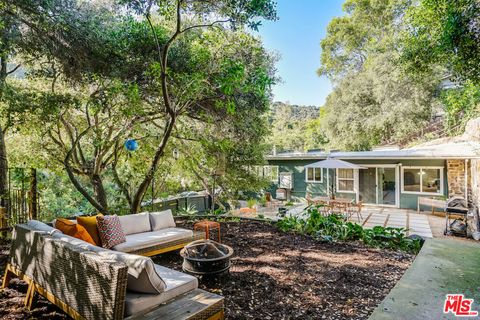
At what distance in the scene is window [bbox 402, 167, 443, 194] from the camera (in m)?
11.3

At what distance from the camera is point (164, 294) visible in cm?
226

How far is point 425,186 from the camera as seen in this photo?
37.8 feet

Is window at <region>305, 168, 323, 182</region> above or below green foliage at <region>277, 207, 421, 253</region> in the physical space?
above

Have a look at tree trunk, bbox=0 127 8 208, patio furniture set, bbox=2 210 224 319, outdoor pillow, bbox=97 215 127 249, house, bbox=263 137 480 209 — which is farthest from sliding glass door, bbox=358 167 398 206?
tree trunk, bbox=0 127 8 208

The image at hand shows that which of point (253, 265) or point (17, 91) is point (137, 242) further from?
point (17, 91)

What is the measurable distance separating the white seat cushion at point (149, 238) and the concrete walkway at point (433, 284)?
290 centimetres

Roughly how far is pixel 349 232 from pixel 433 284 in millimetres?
2107

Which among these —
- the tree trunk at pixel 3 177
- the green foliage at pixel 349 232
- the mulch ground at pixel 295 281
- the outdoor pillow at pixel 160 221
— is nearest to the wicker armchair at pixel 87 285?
the mulch ground at pixel 295 281

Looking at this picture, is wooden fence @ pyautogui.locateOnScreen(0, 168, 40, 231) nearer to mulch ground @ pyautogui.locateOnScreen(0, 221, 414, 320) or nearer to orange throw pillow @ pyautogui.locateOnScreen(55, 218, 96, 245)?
mulch ground @ pyautogui.locateOnScreen(0, 221, 414, 320)

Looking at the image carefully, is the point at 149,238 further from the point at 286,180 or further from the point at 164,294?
the point at 286,180

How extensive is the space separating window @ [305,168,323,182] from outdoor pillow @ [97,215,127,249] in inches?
454

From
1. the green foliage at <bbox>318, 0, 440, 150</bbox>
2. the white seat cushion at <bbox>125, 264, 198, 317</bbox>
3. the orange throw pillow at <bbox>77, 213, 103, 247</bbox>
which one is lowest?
the white seat cushion at <bbox>125, 264, 198, 317</bbox>

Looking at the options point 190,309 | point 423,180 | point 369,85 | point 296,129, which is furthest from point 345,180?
point 296,129

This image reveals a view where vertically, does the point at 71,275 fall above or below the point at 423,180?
above
